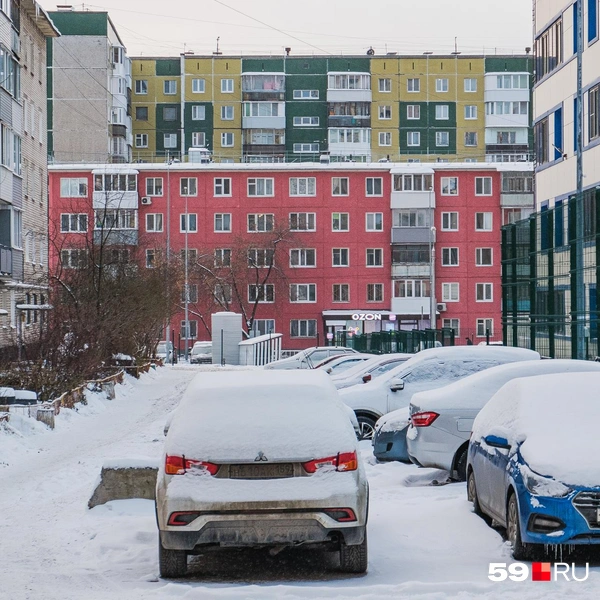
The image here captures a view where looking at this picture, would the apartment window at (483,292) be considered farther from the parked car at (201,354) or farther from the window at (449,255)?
the parked car at (201,354)

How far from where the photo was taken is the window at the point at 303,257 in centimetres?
8212

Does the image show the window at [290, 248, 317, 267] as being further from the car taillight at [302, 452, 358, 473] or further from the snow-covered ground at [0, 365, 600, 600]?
the car taillight at [302, 452, 358, 473]

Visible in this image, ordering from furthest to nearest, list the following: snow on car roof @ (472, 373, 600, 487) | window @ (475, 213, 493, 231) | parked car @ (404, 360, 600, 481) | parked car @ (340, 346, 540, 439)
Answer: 1. window @ (475, 213, 493, 231)
2. parked car @ (340, 346, 540, 439)
3. parked car @ (404, 360, 600, 481)
4. snow on car roof @ (472, 373, 600, 487)

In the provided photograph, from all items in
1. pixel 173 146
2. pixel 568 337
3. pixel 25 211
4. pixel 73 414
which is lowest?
pixel 73 414

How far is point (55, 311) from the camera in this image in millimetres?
29156

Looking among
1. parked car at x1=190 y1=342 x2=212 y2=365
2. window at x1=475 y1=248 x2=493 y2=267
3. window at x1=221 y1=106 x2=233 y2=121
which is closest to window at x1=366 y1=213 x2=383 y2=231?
window at x1=475 y1=248 x2=493 y2=267

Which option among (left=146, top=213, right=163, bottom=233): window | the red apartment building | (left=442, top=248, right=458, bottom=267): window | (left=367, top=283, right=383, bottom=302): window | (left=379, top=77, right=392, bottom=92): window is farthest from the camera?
(left=379, top=77, right=392, bottom=92): window

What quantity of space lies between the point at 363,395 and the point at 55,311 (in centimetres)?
1308

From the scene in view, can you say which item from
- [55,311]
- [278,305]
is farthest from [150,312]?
[278,305]

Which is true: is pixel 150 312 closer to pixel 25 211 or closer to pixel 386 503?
pixel 25 211

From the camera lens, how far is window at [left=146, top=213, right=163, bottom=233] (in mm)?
82375

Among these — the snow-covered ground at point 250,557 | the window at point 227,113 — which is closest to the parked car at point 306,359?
the snow-covered ground at point 250,557

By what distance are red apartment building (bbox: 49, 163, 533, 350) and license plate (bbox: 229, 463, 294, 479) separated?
7322cm

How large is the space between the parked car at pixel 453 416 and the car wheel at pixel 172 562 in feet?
18.3
